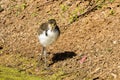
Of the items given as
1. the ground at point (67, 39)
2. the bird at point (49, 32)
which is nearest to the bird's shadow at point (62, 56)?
the ground at point (67, 39)

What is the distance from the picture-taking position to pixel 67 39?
530 inches

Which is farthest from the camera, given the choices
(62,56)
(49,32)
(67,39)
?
(67,39)

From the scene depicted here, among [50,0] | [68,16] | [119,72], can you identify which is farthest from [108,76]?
[50,0]

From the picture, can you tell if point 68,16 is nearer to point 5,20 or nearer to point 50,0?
point 50,0

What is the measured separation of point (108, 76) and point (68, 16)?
4.48 m

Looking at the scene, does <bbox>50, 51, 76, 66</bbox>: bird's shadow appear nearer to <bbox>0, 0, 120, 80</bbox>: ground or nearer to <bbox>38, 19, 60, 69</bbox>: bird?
<bbox>0, 0, 120, 80</bbox>: ground

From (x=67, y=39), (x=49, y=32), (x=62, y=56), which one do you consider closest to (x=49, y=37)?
(x=49, y=32)

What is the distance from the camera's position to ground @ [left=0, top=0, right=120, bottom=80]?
11.6 m

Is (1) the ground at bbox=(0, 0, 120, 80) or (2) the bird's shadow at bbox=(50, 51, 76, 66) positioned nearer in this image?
(1) the ground at bbox=(0, 0, 120, 80)

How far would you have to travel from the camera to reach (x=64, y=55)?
12633mm

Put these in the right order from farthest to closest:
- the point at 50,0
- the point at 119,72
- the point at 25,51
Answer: the point at 50,0
the point at 25,51
the point at 119,72

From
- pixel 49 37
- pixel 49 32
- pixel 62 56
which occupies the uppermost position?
pixel 49 32

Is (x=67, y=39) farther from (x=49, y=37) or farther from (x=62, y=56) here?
(x=49, y=37)

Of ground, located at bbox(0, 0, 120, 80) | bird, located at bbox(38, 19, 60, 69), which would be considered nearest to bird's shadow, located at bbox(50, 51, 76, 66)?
ground, located at bbox(0, 0, 120, 80)
